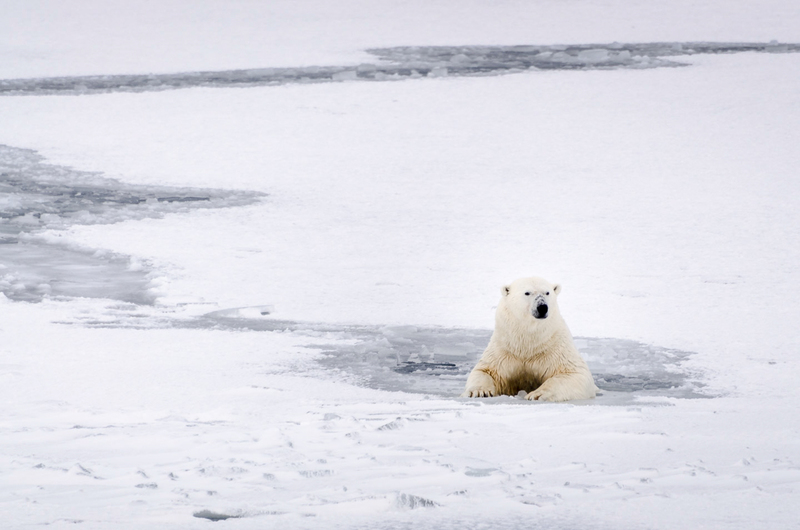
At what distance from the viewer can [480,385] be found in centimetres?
332

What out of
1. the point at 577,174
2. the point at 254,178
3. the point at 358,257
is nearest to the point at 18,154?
the point at 254,178

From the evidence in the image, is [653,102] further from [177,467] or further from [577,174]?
[177,467]

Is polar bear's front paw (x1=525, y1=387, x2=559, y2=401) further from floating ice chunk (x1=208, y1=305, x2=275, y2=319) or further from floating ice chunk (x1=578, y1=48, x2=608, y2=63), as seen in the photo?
floating ice chunk (x1=578, y1=48, x2=608, y2=63)

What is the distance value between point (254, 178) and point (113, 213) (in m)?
1.29

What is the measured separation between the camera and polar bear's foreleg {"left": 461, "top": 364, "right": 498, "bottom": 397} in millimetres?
3295

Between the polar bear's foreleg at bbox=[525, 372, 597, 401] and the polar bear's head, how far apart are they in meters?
0.22

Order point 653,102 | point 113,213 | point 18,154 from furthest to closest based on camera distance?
point 653,102, point 18,154, point 113,213

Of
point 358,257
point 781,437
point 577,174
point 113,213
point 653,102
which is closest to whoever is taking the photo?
point 781,437

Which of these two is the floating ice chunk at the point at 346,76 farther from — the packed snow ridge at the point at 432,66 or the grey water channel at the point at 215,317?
the grey water channel at the point at 215,317

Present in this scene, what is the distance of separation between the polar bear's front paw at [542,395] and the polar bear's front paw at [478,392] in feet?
0.44

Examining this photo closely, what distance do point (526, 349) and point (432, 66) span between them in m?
8.13

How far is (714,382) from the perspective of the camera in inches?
137

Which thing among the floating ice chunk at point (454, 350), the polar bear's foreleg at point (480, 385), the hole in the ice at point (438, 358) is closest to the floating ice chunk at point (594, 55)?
the hole in the ice at point (438, 358)

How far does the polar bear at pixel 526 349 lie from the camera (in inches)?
133
